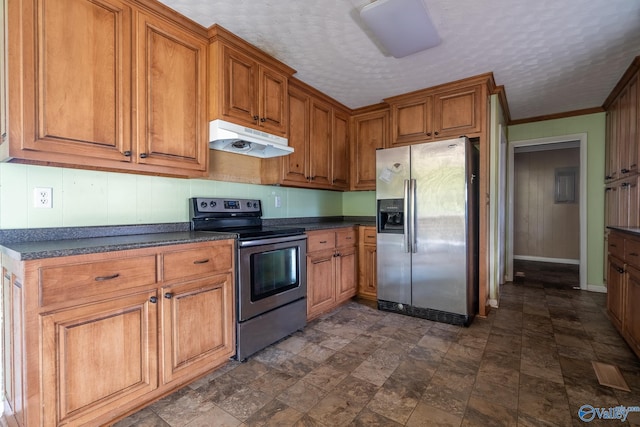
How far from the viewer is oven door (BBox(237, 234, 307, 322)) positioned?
2.04 meters

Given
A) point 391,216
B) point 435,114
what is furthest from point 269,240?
point 435,114

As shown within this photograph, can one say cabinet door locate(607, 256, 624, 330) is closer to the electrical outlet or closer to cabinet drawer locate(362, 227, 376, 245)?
cabinet drawer locate(362, 227, 376, 245)

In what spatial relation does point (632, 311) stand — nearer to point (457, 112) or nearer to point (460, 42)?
point (457, 112)

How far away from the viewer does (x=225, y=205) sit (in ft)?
8.30

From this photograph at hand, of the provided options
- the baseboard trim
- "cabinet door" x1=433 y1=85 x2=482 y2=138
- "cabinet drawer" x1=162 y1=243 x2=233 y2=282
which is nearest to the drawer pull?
"cabinet drawer" x1=162 y1=243 x2=233 y2=282

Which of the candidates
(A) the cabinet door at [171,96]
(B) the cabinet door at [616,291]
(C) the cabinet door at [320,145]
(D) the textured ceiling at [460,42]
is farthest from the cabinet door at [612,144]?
(A) the cabinet door at [171,96]

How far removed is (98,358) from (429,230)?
2.59 metres

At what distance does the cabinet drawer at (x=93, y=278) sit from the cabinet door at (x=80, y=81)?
23.9 inches

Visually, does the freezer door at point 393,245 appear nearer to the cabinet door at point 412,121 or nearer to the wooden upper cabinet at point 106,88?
the cabinet door at point 412,121

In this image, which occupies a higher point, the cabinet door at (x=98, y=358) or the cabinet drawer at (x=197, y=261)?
the cabinet drawer at (x=197, y=261)

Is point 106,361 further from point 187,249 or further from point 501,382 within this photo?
point 501,382

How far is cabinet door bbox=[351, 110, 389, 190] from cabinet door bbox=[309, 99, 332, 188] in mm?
500

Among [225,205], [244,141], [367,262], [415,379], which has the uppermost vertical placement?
[244,141]

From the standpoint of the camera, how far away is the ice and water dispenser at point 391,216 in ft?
9.84
